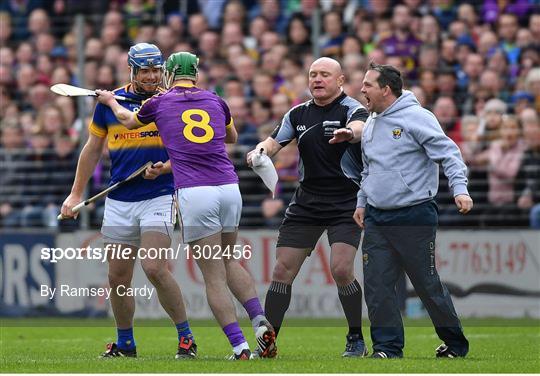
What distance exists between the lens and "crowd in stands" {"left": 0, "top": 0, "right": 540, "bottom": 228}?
17453mm

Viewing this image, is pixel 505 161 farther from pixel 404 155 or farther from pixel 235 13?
pixel 404 155

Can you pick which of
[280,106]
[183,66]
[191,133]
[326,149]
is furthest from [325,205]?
[280,106]

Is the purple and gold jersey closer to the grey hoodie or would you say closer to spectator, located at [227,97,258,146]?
the grey hoodie

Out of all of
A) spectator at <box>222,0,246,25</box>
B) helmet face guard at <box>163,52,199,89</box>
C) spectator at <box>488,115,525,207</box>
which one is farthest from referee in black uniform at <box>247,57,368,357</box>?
spectator at <box>222,0,246,25</box>

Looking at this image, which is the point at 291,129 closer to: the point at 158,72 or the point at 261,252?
the point at 158,72

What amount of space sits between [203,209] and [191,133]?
1.92 feet

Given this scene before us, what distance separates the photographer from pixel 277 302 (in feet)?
36.6

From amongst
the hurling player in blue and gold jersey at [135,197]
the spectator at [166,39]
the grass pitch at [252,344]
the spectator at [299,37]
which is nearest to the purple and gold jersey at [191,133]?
the hurling player in blue and gold jersey at [135,197]

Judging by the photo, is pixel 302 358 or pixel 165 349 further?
pixel 165 349

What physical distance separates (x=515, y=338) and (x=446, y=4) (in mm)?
7250

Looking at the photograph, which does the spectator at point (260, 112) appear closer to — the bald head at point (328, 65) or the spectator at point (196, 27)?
the spectator at point (196, 27)

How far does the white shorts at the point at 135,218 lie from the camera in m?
11.0

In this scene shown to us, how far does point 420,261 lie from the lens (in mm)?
10492

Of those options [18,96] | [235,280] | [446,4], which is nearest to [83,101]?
[18,96]
